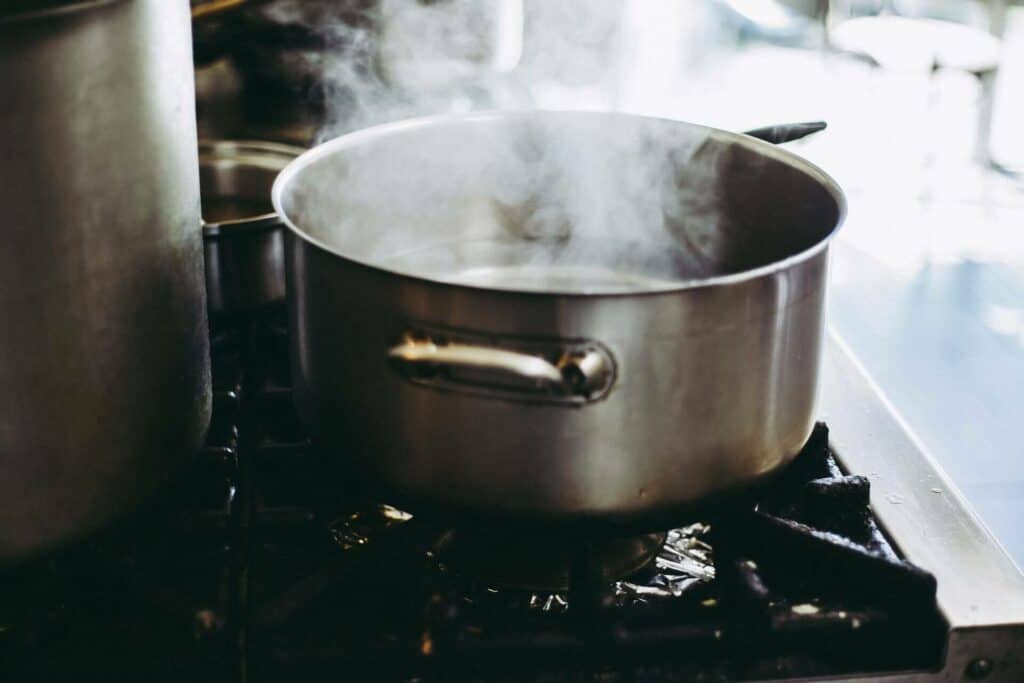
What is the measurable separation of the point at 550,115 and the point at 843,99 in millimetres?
2615

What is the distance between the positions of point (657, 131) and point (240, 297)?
34 centimetres

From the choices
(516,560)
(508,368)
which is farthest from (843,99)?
(508,368)

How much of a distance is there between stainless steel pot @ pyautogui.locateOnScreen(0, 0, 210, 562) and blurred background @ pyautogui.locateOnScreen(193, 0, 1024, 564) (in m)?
0.33

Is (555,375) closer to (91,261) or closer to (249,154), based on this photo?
(91,261)

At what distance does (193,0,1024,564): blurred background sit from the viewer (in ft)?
3.67

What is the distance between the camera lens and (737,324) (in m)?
0.53

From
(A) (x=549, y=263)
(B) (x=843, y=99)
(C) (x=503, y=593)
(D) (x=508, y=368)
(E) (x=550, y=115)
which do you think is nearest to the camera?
(D) (x=508, y=368)

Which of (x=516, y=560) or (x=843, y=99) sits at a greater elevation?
(x=516, y=560)

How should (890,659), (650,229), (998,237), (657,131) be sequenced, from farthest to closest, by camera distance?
(998,237) → (650,229) → (657,131) → (890,659)

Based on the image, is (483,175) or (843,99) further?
(843,99)

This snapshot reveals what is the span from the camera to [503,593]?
2.10 feet

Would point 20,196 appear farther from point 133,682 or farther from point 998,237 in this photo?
point 998,237

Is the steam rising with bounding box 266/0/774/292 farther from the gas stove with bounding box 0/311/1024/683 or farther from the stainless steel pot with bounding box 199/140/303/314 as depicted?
the gas stove with bounding box 0/311/1024/683

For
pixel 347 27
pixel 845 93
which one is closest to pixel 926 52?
pixel 845 93
